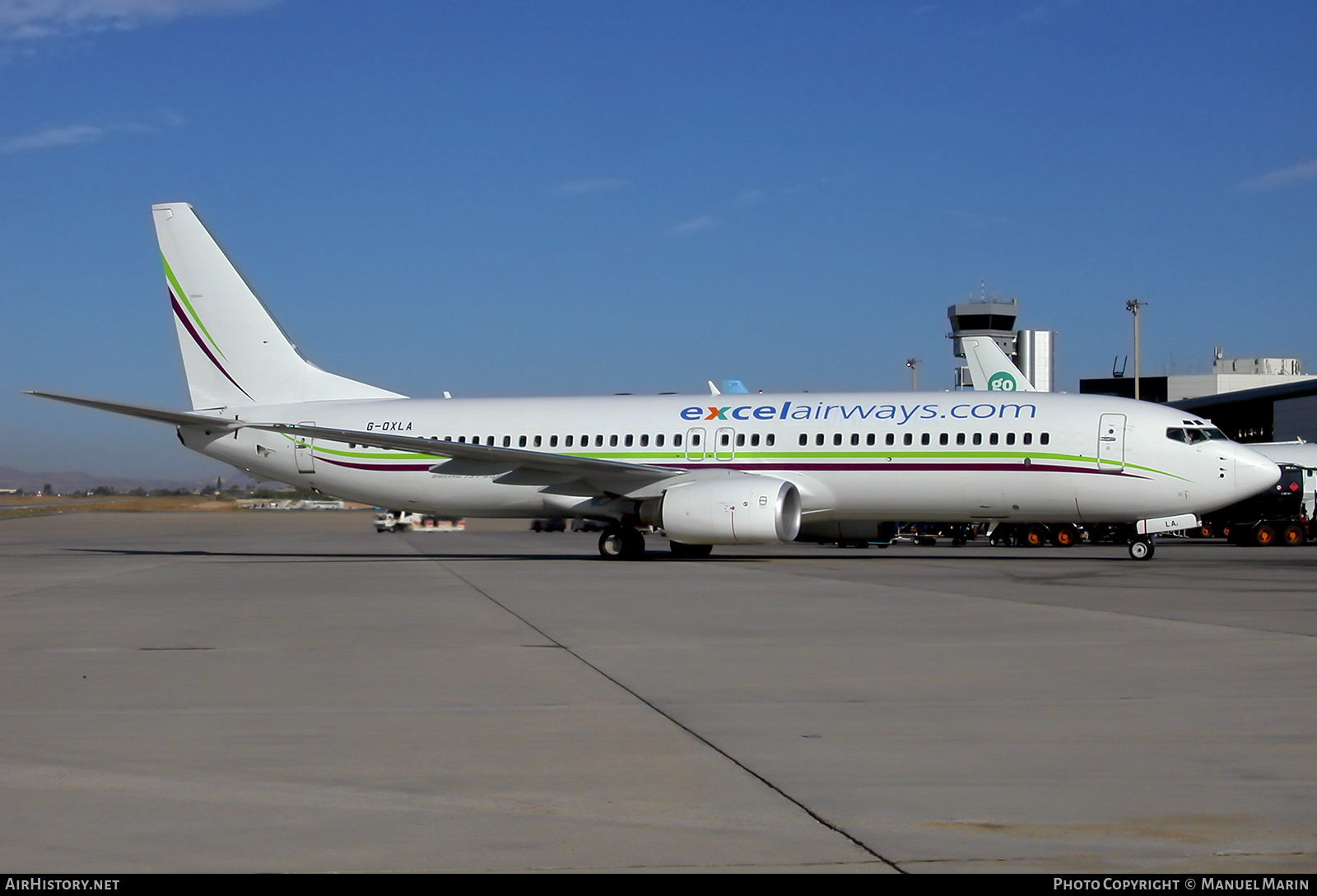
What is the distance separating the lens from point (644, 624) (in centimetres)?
1398

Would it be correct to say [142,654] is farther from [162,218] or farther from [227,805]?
[162,218]

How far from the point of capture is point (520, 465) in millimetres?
28094

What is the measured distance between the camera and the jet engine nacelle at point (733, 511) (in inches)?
1010

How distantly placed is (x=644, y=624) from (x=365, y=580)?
29.2 ft

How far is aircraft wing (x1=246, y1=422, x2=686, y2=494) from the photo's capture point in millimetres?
26984

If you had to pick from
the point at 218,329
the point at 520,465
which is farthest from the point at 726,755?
the point at 218,329

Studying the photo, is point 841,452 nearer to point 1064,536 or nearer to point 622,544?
point 622,544

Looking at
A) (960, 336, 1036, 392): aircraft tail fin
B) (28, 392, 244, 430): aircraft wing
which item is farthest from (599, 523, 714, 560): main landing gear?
(960, 336, 1036, 392): aircraft tail fin

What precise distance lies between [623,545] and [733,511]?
361 centimetres

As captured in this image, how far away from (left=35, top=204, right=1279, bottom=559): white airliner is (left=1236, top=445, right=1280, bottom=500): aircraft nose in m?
0.03

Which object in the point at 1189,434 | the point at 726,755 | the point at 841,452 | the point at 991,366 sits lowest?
the point at 726,755

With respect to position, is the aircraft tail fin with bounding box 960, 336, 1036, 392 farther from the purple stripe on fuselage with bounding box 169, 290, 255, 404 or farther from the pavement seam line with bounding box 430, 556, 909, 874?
the pavement seam line with bounding box 430, 556, 909, 874

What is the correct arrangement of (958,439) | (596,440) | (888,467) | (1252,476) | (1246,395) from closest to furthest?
(1252,476)
(958,439)
(888,467)
(596,440)
(1246,395)

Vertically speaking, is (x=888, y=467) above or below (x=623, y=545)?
above
